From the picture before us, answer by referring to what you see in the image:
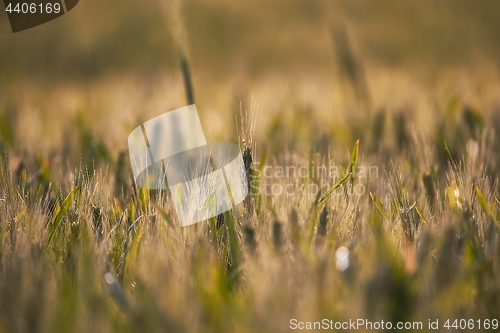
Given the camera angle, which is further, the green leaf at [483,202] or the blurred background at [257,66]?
the blurred background at [257,66]

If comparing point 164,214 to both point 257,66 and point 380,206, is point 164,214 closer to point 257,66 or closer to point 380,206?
point 380,206

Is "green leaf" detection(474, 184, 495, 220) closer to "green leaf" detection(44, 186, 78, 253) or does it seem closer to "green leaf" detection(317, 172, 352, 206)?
"green leaf" detection(317, 172, 352, 206)

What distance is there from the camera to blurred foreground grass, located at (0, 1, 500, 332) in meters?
0.51

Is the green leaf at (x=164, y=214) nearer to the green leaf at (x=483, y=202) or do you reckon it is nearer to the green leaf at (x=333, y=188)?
the green leaf at (x=333, y=188)

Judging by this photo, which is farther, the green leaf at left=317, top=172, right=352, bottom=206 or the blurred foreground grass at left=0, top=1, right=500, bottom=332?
the green leaf at left=317, top=172, right=352, bottom=206

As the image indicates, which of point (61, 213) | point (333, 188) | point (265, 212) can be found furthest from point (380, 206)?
point (61, 213)

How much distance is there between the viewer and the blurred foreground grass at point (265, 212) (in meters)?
0.51

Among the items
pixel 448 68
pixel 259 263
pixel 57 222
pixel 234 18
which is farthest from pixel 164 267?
pixel 234 18

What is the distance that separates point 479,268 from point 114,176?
25.9 inches

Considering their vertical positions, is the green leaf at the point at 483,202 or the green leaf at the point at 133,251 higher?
the green leaf at the point at 133,251

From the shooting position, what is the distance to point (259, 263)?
58 cm

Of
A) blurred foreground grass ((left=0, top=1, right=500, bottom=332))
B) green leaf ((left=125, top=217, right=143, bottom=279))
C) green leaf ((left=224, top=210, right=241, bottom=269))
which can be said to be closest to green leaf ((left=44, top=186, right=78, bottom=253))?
blurred foreground grass ((left=0, top=1, right=500, bottom=332))

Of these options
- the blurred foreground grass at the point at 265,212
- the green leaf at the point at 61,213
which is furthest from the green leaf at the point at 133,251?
the green leaf at the point at 61,213

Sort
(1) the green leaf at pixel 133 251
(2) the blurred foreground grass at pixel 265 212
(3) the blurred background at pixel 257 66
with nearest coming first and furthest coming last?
1. (2) the blurred foreground grass at pixel 265 212
2. (1) the green leaf at pixel 133 251
3. (3) the blurred background at pixel 257 66
